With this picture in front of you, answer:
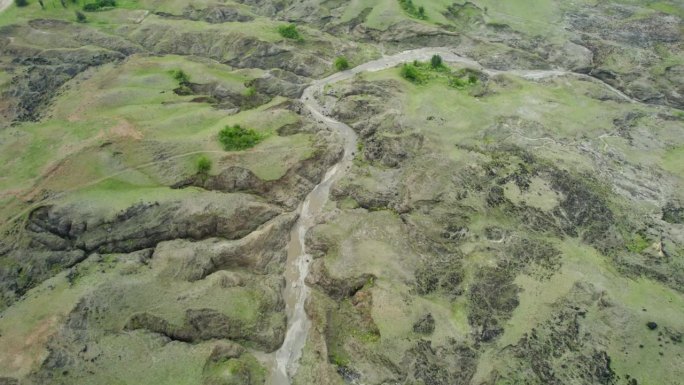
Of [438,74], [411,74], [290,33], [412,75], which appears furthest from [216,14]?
[438,74]

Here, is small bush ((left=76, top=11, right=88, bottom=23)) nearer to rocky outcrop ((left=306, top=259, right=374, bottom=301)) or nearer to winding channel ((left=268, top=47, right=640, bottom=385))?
winding channel ((left=268, top=47, right=640, bottom=385))

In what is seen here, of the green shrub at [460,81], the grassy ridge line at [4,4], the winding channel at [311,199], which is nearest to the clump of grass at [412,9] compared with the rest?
the winding channel at [311,199]

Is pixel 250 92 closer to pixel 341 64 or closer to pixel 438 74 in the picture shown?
pixel 341 64

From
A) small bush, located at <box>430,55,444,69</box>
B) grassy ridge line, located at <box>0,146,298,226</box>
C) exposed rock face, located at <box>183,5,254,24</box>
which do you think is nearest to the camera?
grassy ridge line, located at <box>0,146,298,226</box>

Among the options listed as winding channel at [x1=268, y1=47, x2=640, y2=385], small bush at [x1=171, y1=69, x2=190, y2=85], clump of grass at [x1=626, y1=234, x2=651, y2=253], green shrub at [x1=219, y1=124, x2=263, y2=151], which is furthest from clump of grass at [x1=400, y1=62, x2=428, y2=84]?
clump of grass at [x1=626, y1=234, x2=651, y2=253]

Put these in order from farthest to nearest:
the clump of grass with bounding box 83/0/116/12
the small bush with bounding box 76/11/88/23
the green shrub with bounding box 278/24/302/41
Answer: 1. the clump of grass with bounding box 83/0/116/12
2. the small bush with bounding box 76/11/88/23
3. the green shrub with bounding box 278/24/302/41

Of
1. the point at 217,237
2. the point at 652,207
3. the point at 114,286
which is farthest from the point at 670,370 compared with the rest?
the point at 114,286

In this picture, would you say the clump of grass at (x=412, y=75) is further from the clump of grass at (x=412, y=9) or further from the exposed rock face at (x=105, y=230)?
the exposed rock face at (x=105, y=230)
